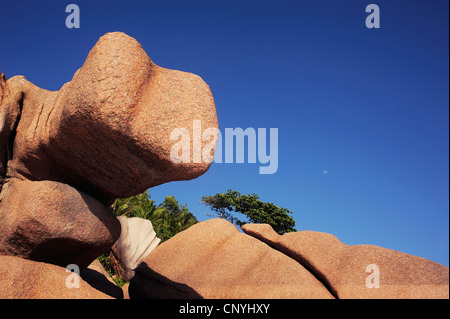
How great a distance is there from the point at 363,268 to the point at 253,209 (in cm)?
1878

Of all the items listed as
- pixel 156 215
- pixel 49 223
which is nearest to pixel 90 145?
pixel 49 223

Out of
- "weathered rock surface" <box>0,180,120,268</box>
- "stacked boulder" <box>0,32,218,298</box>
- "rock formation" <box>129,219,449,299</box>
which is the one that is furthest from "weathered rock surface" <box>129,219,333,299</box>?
"weathered rock surface" <box>0,180,120,268</box>

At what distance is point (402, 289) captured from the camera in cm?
716

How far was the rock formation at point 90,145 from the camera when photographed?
16.1ft

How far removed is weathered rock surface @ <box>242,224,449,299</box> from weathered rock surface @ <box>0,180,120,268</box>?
16.1 feet

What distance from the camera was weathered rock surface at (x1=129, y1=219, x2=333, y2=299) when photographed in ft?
26.0

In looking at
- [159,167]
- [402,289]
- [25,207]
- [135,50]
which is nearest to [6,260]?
[25,207]

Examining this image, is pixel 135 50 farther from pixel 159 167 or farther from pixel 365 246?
pixel 365 246

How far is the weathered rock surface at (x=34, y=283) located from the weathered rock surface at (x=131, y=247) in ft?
41.2

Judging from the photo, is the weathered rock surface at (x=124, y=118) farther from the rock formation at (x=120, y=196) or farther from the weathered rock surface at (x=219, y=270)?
the weathered rock surface at (x=219, y=270)

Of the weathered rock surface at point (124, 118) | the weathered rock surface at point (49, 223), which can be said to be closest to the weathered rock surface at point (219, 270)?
the weathered rock surface at point (49, 223)

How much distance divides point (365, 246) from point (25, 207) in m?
7.17

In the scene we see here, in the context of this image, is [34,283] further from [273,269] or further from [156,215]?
[156,215]

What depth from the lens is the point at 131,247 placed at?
58.1ft
